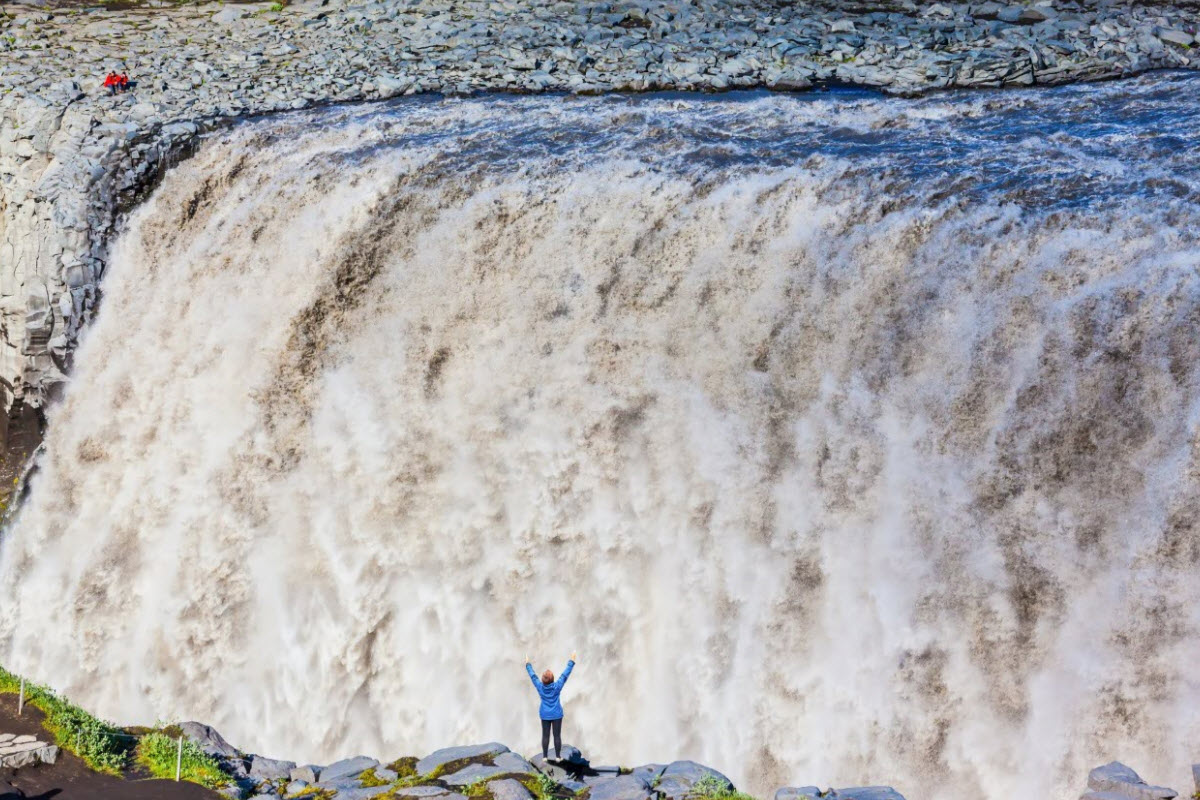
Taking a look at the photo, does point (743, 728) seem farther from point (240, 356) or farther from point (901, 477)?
point (240, 356)

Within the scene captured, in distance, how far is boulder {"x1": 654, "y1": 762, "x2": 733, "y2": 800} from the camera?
42.4 feet

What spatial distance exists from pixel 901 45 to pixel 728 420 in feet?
43.4

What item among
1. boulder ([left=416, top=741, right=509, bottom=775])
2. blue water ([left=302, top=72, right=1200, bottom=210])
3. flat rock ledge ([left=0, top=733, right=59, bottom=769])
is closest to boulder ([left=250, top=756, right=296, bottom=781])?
boulder ([left=416, top=741, right=509, bottom=775])

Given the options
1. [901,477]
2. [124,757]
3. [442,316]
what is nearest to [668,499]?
[901,477]

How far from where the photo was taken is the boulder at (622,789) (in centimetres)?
1275

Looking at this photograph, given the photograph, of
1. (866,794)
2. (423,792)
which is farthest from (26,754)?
(866,794)

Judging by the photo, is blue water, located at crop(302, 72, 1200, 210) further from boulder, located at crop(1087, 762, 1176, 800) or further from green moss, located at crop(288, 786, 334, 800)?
green moss, located at crop(288, 786, 334, 800)

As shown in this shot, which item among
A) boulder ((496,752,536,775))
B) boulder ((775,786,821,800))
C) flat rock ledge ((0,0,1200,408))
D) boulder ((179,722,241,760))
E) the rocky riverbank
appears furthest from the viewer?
flat rock ledge ((0,0,1200,408))

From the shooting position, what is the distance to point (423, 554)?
17266 mm

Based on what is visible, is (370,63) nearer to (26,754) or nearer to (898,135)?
(898,135)

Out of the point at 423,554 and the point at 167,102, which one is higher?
the point at 167,102

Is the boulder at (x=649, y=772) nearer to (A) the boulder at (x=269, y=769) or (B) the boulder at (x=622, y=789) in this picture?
(B) the boulder at (x=622, y=789)

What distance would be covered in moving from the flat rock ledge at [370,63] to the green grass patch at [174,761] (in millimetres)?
9619

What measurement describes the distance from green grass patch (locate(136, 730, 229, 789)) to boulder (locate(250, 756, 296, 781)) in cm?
50
